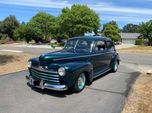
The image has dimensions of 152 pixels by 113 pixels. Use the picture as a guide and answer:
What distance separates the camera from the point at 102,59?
33.9 feet

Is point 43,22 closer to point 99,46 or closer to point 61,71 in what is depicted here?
point 99,46

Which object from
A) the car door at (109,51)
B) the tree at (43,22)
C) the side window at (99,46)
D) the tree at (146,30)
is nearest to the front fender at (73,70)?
the side window at (99,46)

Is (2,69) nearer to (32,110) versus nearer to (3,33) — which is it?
(32,110)

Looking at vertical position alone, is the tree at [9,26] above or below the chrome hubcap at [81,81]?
above

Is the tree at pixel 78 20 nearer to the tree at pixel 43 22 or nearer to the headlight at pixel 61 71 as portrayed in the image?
the tree at pixel 43 22

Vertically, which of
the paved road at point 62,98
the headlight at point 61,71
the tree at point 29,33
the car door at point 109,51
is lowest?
the paved road at point 62,98

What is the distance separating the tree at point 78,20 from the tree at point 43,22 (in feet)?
28.3

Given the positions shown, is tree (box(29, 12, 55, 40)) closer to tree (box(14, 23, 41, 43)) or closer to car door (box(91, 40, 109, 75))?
tree (box(14, 23, 41, 43))

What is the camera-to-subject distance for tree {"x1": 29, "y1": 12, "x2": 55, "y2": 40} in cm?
5831

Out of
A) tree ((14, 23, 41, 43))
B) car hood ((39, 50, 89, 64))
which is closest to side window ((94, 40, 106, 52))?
car hood ((39, 50, 89, 64))

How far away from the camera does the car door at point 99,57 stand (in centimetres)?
955

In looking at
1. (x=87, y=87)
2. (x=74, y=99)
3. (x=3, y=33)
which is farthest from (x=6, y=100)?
(x=3, y=33)

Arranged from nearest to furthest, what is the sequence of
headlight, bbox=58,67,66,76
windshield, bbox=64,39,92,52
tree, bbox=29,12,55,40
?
headlight, bbox=58,67,66,76 → windshield, bbox=64,39,92,52 → tree, bbox=29,12,55,40

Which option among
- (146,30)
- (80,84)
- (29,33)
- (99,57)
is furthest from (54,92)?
(146,30)
